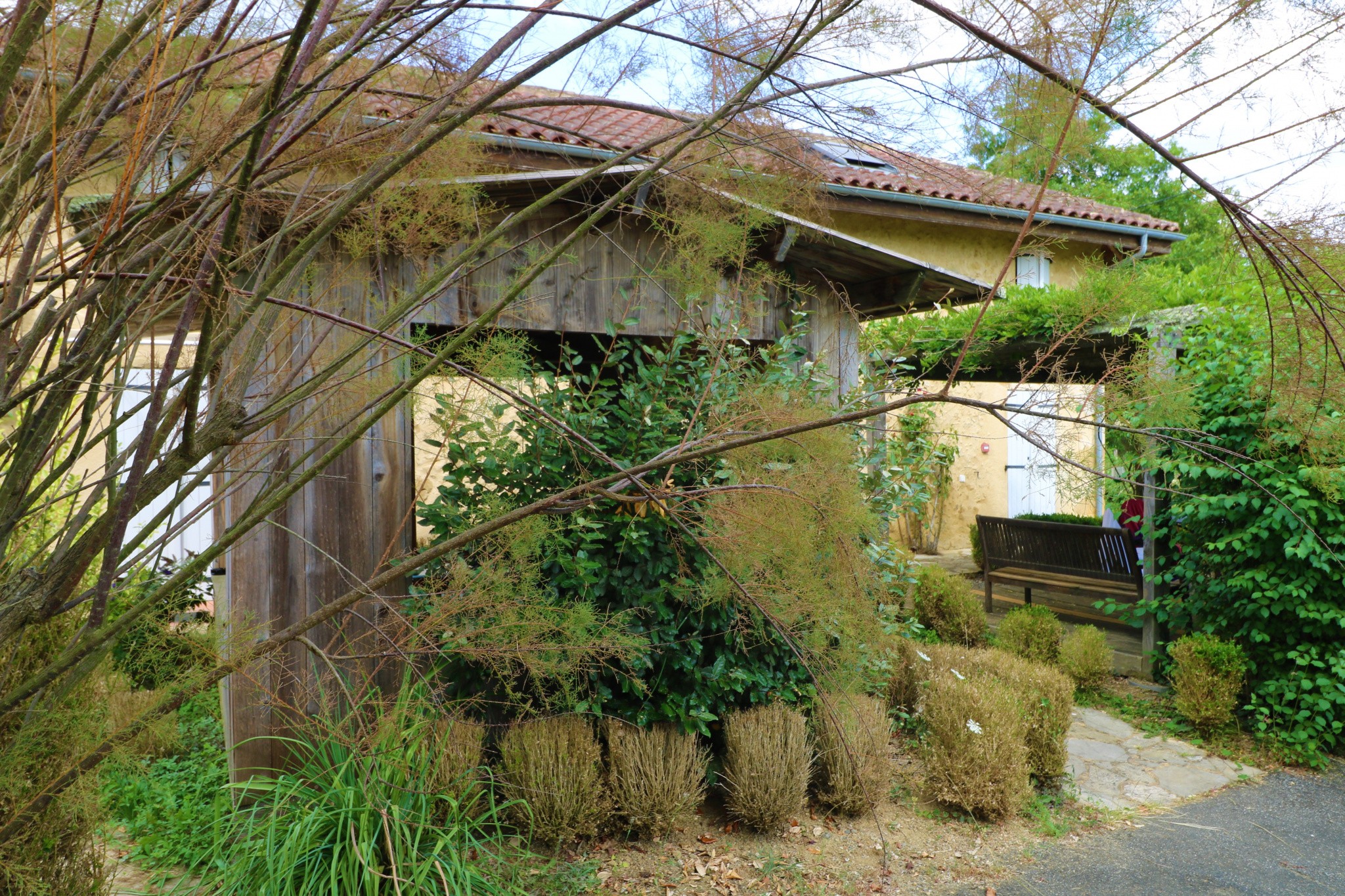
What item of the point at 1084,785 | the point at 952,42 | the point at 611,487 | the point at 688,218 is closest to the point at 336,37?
the point at 611,487

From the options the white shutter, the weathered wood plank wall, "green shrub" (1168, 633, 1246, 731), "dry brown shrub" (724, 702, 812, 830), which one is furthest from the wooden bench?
the weathered wood plank wall

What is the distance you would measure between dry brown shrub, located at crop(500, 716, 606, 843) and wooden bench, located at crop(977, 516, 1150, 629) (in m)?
4.56

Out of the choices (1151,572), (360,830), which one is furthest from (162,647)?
(1151,572)

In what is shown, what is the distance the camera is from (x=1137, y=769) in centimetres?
475

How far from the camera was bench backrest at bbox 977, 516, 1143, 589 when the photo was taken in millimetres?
6660

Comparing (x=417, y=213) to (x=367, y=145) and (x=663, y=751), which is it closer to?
(x=367, y=145)

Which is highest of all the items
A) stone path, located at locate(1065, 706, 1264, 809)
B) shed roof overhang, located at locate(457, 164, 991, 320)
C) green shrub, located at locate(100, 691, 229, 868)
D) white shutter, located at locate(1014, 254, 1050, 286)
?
white shutter, located at locate(1014, 254, 1050, 286)

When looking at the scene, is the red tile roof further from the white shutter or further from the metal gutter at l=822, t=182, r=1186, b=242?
the white shutter

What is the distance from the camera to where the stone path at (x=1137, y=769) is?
14.5ft

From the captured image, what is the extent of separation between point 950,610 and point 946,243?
4.67 metres

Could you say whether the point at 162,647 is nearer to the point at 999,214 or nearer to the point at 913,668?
the point at 913,668

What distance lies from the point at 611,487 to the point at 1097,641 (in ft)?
17.6

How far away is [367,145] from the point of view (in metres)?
2.04

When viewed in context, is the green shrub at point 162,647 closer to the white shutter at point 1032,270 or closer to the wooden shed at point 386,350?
the wooden shed at point 386,350
